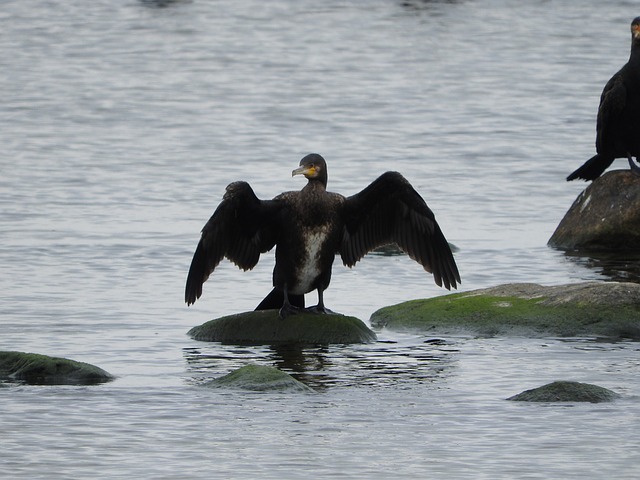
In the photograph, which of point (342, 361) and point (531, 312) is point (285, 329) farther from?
point (531, 312)

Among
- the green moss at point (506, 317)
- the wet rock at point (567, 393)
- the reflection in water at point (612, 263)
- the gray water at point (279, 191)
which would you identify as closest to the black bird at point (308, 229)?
the green moss at point (506, 317)

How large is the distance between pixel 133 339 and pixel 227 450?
9.62 ft

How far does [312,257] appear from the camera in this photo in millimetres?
10609

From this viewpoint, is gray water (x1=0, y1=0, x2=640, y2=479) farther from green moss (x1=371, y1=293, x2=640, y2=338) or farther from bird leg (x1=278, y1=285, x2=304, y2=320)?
bird leg (x1=278, y1=285, x2=304, y2=320)

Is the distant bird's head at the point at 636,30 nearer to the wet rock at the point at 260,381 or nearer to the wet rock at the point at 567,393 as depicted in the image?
the wet rock at the point at 567,393

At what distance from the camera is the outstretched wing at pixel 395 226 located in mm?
10789

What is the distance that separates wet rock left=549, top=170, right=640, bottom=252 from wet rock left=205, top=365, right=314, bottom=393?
557cm

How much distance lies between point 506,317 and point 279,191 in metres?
7.09

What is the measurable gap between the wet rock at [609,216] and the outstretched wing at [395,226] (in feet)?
10.5

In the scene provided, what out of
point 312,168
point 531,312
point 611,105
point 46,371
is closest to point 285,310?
point 312,168

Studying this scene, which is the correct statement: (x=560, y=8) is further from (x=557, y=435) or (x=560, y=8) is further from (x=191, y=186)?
(x=557, y=435)

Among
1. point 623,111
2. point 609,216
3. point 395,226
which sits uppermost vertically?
point 623,111

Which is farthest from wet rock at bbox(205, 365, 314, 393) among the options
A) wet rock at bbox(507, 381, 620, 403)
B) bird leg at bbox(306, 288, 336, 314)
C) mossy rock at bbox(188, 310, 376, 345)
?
bird leg at bbox(306, 288, 336, 314)

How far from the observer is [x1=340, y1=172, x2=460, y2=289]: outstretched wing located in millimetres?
10789
